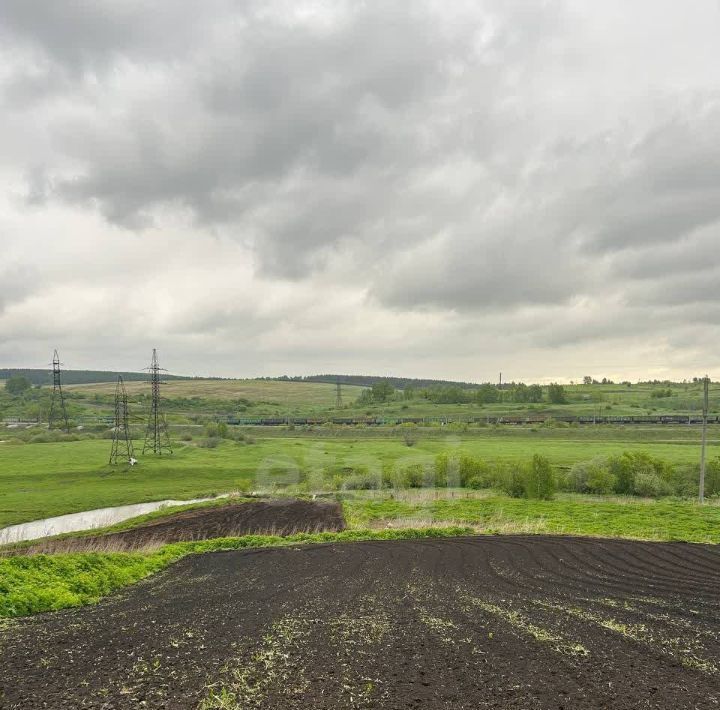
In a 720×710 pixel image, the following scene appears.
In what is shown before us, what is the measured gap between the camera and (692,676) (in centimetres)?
1501

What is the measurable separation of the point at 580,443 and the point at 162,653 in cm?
10169

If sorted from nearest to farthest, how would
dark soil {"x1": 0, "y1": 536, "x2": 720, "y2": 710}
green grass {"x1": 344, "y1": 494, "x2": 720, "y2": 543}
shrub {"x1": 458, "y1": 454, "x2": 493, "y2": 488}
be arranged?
dark soil {"x1": 0, "y1": 536, "x2": 720, "y2": 710}
green grass {"x1": 344, "y1": 494, "x2": 720, "y2": 543}
shrub {"x1": 458, "y1": 454, "x2": 493, "y2": 488}

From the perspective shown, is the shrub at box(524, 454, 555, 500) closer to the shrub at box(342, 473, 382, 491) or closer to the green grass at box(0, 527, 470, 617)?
the shrub at box(342, 473, 382, 491)

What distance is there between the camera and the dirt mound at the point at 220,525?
39.2 meters

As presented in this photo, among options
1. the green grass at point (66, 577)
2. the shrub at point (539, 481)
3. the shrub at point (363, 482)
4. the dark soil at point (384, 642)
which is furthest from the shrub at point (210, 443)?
the dark soil at point (384, 642)

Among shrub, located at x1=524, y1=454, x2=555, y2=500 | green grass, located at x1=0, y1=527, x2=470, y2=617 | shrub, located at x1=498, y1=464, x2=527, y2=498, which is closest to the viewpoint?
green grass, located at x1=0, y1=527, x2=470, y2=617

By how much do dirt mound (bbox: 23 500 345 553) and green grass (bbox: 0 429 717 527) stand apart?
10.7 metres

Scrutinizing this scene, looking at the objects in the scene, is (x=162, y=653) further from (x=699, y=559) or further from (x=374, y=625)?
(x=699, y=559)

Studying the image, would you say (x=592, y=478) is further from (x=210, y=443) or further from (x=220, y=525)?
(x=210, y=443)

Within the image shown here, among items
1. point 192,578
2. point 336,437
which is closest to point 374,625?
point 192,578

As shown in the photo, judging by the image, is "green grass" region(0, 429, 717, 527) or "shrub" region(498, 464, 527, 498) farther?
"shrub" region(498, 464, 527, 498)

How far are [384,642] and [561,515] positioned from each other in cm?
3813

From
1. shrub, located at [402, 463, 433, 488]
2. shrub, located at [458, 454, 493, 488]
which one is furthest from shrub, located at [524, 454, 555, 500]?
shrub, located at [402, 463, 433, 488]

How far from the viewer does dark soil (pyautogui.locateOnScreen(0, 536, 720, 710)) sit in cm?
1385
